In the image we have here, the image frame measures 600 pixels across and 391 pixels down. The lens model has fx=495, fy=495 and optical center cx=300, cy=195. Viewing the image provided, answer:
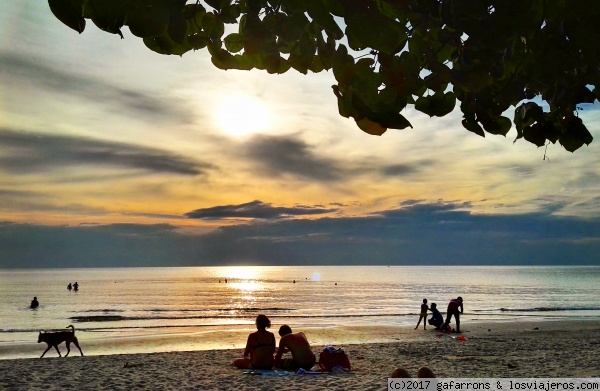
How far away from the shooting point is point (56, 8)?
165cm

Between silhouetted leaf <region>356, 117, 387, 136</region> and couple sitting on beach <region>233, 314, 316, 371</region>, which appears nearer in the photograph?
silhouetted leaf <region>356, 117, 387, 136</region>

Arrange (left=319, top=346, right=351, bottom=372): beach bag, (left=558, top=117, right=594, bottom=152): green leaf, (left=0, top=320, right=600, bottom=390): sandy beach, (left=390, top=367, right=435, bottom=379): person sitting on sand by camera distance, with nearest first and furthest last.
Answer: (left=558, top=117, right=594, bottom=152): green leaf, (left=390, top=367, right=435, bottom=379): person sitting on sand, (left=0, top=320, right=600, bottom=390): sandy beach, (left=319, top=346, right=351, bottom=372): beach bag

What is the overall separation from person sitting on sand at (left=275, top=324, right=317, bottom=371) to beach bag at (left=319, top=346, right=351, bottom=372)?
19.7 inches

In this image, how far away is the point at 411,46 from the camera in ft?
8.36

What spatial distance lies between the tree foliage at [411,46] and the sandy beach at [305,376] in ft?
27.8

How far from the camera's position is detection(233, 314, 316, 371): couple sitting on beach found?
37.5 feet

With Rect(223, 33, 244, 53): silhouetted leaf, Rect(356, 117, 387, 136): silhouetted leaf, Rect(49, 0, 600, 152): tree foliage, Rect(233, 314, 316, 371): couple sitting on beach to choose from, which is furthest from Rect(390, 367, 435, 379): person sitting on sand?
Rect(223, 33, 244, 53): silhouetted leaf

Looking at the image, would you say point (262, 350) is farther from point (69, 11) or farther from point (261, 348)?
point (69, 11)

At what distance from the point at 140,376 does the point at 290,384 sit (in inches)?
170

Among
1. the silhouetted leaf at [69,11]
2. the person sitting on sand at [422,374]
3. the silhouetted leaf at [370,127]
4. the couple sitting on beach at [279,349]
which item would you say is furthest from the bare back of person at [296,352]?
the silhouetted leaf at [69,11]

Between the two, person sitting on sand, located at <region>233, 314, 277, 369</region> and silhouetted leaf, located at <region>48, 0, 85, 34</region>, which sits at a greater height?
silhouetted leaf, located at <region>48, 0, 85, 34</region>

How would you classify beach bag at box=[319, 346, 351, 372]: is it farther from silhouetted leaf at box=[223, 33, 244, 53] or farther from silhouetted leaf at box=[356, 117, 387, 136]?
silhouetted leaf at box=[356, 117, 387, 136]

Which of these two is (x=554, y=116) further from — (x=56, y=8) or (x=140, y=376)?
(x=140, y=376)

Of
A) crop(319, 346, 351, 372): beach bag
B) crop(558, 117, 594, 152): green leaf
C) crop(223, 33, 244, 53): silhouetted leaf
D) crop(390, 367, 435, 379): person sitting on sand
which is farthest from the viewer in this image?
crop(319, 346, 351, 372): beach bag
